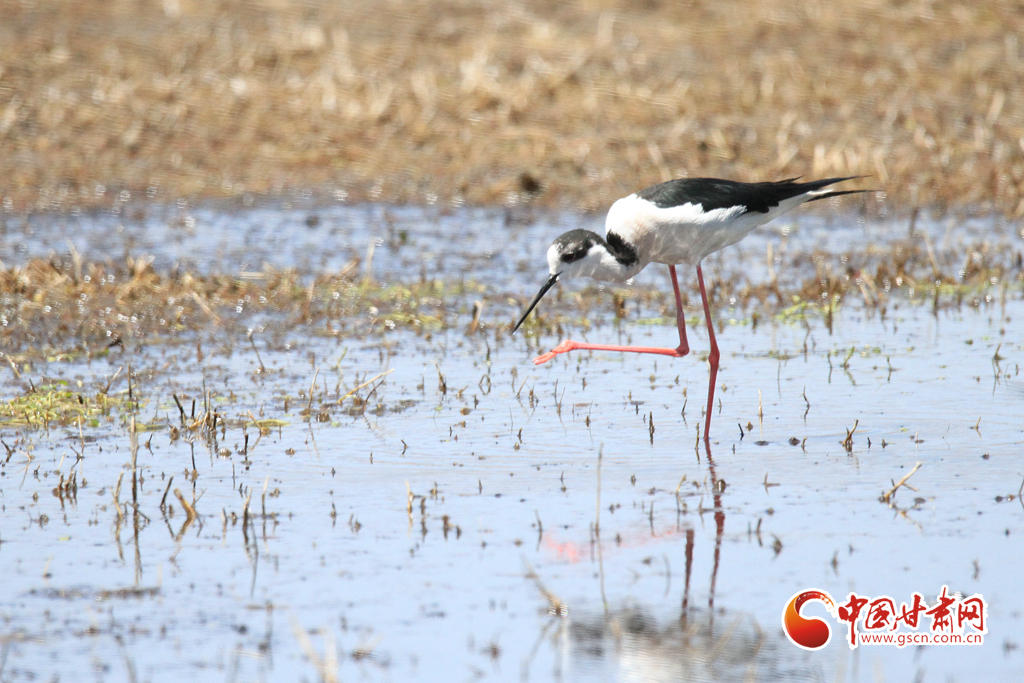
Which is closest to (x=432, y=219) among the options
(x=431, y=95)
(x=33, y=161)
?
(x=431, y=95)

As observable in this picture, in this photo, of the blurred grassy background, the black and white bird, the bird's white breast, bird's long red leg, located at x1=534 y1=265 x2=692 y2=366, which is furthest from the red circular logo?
the blurred grassy background

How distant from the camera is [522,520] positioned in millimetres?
4992

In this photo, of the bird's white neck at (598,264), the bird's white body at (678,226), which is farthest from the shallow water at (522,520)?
the bird's white body at (678,226)

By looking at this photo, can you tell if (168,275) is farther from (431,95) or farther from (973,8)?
(973,8)

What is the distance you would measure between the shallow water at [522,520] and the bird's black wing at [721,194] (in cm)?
97

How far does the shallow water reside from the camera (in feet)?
12.8

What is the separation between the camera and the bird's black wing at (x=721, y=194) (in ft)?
22.1

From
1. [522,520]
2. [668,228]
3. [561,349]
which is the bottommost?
[522,520]

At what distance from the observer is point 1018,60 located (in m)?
14.2

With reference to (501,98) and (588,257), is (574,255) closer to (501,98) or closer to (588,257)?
(588,257)

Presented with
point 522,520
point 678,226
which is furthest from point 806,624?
point 678,226

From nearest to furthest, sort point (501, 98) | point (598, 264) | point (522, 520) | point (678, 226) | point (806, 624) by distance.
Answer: point (806, 624), point (522, 520), point (678, 226), point (598, 264), point (501, 98)

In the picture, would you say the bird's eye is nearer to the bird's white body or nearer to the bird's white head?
the bird's white head

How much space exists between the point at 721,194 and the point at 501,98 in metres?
6.61
